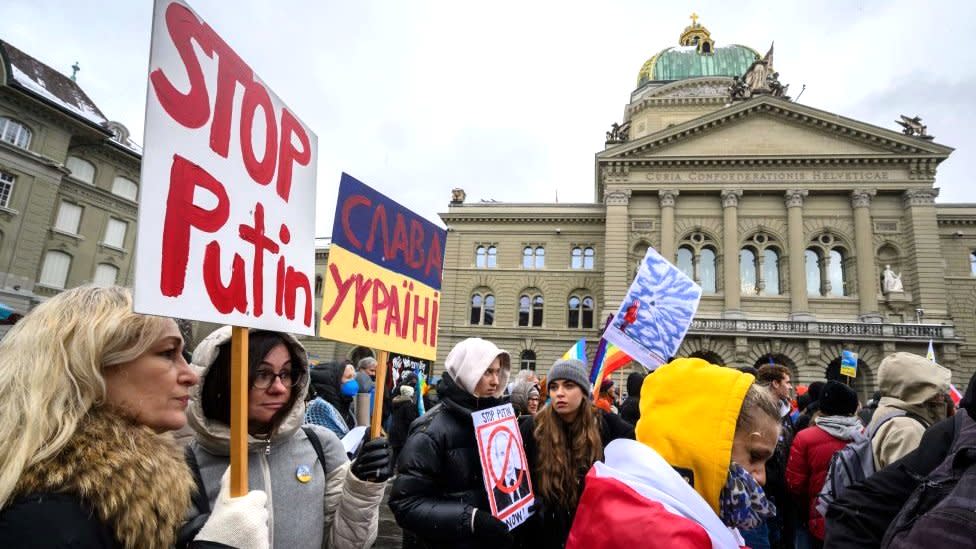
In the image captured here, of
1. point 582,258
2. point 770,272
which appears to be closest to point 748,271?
point 770,272

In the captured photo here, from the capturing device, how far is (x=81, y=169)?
78.1 ft

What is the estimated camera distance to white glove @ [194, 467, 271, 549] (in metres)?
1.40

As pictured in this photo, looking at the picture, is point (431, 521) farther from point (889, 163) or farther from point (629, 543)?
point (889, 163)

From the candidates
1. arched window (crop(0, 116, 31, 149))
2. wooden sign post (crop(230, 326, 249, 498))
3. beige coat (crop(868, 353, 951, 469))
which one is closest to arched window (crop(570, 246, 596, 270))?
arched window (crop(0, 116, 31, 149))

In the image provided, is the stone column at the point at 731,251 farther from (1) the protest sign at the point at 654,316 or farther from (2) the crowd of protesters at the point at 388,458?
(2) the crowd of protesters at the point at 388,458

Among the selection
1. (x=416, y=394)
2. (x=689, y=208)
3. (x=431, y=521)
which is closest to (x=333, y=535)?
(x=431, y=521)

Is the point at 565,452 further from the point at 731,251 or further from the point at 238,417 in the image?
the point at 731,251

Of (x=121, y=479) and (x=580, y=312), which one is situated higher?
(x=580, y=312)

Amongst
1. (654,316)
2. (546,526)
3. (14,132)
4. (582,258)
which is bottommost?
(546,526)

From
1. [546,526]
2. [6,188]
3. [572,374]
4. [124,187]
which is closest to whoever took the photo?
[546,526]

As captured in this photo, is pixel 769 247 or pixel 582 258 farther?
pixel 582 258

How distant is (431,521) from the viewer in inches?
98.0

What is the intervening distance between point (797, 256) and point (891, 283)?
176 inches

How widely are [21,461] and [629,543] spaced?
1478 mm
